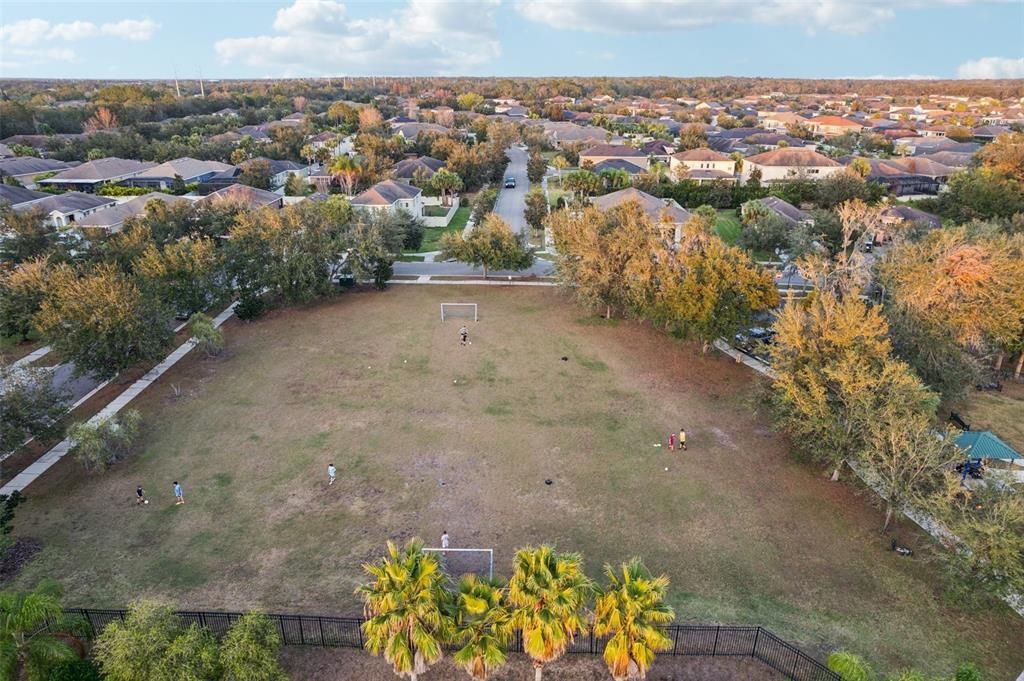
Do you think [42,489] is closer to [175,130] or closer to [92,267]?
[92,267]

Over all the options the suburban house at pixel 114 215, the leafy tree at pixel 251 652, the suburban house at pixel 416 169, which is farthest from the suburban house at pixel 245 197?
the leafy tree at pixel 251 652

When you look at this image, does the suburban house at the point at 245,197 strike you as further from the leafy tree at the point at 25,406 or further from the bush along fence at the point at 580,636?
the bush along fence at the point at 580,636

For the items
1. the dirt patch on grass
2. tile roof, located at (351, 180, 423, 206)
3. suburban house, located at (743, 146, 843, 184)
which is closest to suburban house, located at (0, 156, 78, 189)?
tile roof, located at (351, 180, 423, 206)

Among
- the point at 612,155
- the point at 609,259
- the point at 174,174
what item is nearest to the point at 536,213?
the point at 609,259

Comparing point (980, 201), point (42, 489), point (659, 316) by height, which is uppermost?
point (980, 201)

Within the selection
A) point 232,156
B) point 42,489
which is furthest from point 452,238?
point 232,156

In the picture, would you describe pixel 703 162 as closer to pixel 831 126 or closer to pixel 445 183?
pixel 445 183
